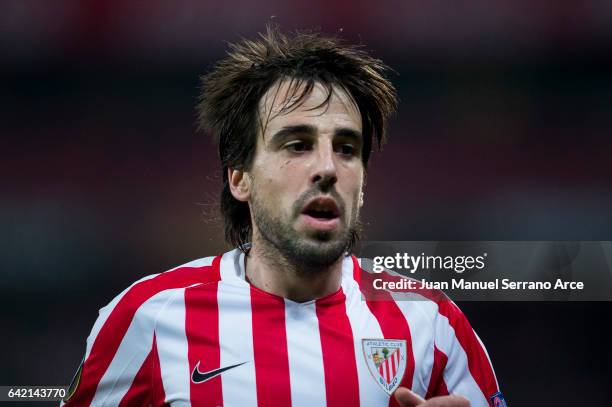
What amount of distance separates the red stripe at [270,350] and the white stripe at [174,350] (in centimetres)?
19

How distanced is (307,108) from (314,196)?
26cm

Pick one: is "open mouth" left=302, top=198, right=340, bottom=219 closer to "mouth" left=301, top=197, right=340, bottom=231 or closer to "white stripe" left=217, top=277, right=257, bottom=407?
"mouth" left=301, top=197, right=340, bottom=231

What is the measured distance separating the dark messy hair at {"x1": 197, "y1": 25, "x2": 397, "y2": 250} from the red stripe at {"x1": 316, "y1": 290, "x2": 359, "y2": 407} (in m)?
0.30

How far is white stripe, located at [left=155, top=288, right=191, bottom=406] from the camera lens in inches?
65.0

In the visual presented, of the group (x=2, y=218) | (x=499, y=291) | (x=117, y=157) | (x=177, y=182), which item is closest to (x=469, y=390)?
(x=499, y=291)

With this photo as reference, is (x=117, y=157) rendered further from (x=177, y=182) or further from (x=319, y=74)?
(x=319, y=74)

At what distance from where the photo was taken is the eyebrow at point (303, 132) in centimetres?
172

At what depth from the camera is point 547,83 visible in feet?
9.05

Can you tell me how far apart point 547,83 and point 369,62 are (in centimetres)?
109

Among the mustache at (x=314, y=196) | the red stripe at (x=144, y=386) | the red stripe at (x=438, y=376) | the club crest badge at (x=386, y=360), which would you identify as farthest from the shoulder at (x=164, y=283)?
the red stripe at (x=438, y=376)

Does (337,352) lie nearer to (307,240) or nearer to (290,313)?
(290,313)

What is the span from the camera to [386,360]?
169 cm

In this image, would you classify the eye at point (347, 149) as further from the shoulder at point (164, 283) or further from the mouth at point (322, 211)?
the shoulder at point (164, 283)

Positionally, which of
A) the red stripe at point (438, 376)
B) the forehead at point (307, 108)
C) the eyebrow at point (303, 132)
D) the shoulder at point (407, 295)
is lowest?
the red stripe at point (438, 376)
